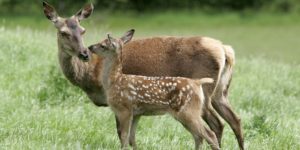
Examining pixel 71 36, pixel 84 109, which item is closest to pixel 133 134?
pixel 71 36

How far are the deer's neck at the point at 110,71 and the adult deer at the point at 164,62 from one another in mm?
360

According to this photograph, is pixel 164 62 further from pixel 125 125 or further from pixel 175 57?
pixel 125 125

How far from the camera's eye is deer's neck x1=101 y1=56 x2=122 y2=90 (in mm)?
8852

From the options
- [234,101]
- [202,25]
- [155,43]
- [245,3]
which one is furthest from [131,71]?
[245,3]

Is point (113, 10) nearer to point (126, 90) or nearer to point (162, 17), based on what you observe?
point (162, 17)

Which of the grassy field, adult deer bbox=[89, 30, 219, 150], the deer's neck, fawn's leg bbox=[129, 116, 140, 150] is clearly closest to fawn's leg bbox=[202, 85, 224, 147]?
the grassy field

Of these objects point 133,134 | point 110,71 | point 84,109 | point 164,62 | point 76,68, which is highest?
point 110,71

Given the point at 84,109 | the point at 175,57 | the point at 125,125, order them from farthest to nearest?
the point at 84,109
the point at 175,57
the point at 125,125

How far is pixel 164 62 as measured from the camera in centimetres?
941

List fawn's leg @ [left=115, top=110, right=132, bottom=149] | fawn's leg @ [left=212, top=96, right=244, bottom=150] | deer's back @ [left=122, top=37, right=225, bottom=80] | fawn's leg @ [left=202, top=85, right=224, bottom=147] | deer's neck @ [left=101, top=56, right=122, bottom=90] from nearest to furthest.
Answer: fawn's leg @ [left=115, top=110, right=132, bottom=149]
deer's neck @ [left=101, top=56, right=122, bottom=90]
deer's back @ [left=122, top=37, right=225, bottom=80]
fawn's leg @ [left=202, top=85, right=224, bottom=147]
fawn's leg @ [left=212, top=96, right=244, bottom=150]

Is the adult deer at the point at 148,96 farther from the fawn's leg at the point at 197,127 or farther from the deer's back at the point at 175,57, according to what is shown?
the deer's back at the point at 175,57

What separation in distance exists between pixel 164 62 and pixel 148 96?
1.03m

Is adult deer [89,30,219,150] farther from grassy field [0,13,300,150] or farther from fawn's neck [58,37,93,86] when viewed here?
fawn's neck [58,37,93,86]

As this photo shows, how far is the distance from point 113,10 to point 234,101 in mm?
21779
